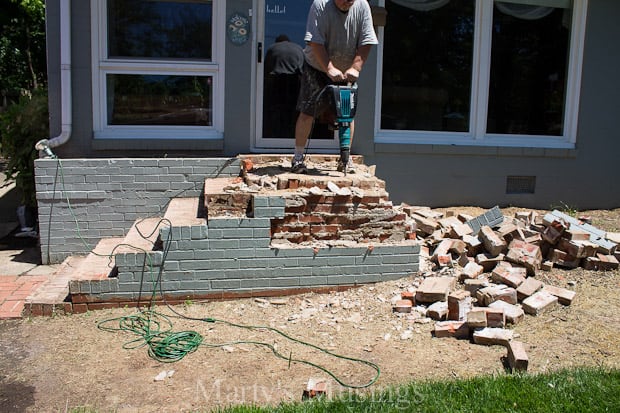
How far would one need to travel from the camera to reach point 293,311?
4508 mm

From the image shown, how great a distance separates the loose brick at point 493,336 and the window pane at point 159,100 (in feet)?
13.1

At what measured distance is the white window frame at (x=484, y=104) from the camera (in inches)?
280

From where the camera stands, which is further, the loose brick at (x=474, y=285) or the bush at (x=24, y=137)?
the bush at (x=24, y=137)

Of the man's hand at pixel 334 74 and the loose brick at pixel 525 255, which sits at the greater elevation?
the man's hand at pixel 334 74

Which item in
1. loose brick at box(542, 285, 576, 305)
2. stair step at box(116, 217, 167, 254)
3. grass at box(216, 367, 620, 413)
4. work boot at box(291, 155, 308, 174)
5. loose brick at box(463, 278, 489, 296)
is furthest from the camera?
work boot at box(291, 155, 308, 174)

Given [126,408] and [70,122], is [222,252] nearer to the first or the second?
[126,408]

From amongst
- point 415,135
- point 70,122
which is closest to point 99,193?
point 70,122

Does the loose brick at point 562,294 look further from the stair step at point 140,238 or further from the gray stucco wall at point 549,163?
the stair step at point 140,238

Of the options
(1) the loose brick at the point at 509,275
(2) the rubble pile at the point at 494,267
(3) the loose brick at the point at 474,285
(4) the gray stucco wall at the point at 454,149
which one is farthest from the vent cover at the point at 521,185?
(3) the loose brick at the point at 474,285

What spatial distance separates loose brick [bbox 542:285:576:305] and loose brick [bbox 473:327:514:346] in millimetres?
793

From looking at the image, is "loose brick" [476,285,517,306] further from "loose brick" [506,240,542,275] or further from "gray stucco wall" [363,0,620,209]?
"gray stucco wall" [363,0,620,209]

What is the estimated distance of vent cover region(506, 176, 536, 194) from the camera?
7.46 m

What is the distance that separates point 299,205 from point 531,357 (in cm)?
211

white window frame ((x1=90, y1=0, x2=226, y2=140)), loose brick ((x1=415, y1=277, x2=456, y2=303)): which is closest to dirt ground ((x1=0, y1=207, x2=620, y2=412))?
loose brick ((x1=415, y1=277, x2=456, y2=303))
